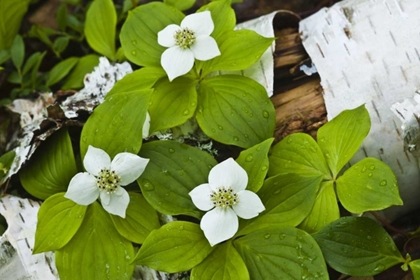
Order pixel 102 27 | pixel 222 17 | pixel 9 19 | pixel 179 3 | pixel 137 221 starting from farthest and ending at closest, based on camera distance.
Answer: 1. pixel 9 19
2. pixel 102 27
3. pixel 179 3
4. pixel 222 17
5. pixel 137 221

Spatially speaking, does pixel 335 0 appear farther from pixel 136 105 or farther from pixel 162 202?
pixel 162 202

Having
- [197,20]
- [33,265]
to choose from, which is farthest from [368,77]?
[33,265]

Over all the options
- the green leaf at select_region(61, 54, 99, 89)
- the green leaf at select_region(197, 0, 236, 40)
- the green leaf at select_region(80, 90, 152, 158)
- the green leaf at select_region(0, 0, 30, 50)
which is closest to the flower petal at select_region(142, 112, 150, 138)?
the green leaf at select_region(80, 90, 152, 158)

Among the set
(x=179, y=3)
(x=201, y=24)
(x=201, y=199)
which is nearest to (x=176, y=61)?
(x=201, y=24)

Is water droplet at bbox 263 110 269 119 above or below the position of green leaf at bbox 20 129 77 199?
above

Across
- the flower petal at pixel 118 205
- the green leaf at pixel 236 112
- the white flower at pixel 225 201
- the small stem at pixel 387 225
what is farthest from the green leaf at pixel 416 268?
the flower petal at pixel 118 205

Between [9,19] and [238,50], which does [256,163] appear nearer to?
[238,50]

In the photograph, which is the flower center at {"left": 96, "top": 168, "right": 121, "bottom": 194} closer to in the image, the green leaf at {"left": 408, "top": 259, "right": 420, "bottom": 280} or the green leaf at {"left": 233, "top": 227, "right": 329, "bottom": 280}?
Result: the green leaf at {"left": 233, "top": 227, "right": 329, "bottom": 280}
